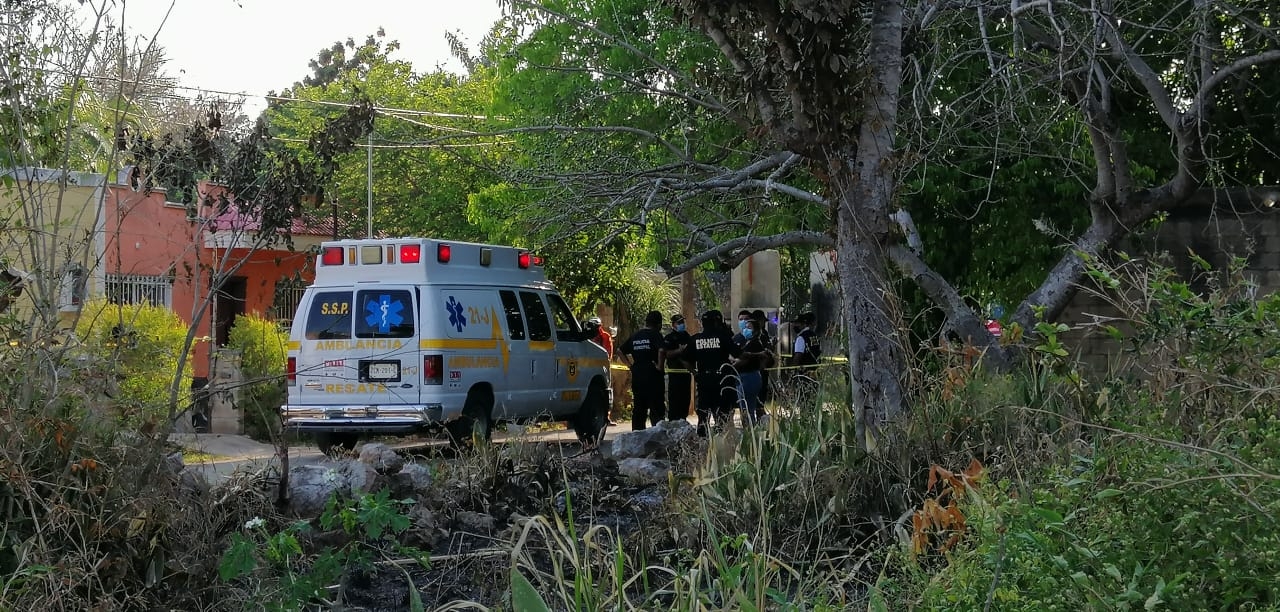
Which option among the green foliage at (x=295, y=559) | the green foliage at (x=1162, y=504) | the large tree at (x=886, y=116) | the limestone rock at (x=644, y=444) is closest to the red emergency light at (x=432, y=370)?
the large tree at (x=886, y=116)

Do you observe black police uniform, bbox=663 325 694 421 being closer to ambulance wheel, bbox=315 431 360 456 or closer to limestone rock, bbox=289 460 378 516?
ambulance wheel, bbox=315 431 360 456

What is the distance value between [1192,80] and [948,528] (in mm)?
7868

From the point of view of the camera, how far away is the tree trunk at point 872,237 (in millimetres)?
7152

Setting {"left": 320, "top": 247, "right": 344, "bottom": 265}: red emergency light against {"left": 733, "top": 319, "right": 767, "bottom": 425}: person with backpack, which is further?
{"left": 733, "top": 319, "right": 767, "bottom": 425}: person with backpack

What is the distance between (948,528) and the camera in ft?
17.1

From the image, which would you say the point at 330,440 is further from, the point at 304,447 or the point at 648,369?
the point at 648,369

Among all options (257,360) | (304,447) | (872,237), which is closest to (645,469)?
(872,237)

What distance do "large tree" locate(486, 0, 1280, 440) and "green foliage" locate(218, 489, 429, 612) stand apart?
280 centimetres

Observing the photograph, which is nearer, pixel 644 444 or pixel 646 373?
pixel 644 444

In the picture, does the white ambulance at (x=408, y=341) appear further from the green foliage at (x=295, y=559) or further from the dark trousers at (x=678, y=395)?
the green foliage at (x=295, y=559)

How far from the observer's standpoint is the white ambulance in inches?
510

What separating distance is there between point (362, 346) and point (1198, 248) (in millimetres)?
8858

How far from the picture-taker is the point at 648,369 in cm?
1584

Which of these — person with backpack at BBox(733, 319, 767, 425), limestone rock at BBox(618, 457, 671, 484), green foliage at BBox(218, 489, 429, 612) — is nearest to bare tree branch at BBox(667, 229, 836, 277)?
limestone rock at BBox(618, 457, 671, 484)
